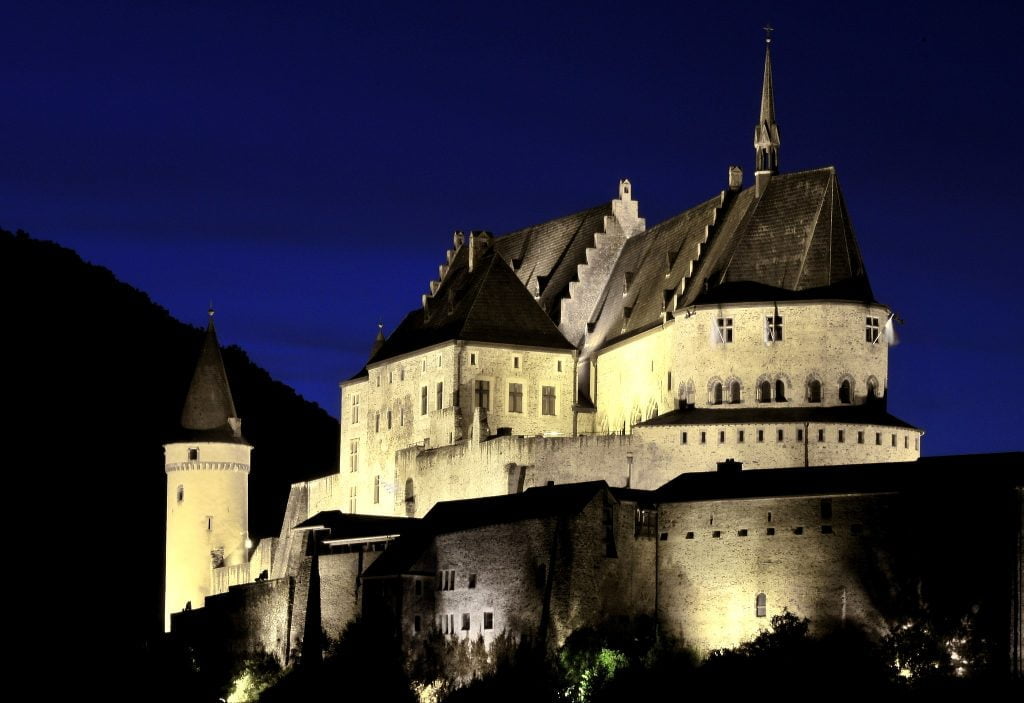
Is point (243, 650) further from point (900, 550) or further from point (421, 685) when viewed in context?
point (900, 550)

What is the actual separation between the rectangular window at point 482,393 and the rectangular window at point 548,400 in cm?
189

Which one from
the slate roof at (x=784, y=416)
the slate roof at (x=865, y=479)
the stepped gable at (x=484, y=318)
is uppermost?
the stepped gable at (x=484, y=318)

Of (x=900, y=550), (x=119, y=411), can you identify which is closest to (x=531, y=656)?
(x=900, y=550)

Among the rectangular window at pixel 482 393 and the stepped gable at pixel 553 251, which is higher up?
the stepped gable at pixel 553 251

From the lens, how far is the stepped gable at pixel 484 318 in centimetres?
8538

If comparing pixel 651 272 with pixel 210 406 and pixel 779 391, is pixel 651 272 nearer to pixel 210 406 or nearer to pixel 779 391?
pixel 779 391

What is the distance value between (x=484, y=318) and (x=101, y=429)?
3905cm

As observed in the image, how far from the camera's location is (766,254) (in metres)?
78.7

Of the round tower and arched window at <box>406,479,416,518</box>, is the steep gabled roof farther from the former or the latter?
arched window at <box>406,479,416,518</box>

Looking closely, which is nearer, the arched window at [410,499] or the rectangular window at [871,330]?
the rectangular window at [871,330]

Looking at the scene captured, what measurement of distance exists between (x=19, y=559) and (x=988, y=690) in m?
56.6

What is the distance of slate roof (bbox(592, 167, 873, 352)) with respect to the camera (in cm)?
7756

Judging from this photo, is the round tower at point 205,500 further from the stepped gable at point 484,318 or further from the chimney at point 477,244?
the chimney at point 477,244

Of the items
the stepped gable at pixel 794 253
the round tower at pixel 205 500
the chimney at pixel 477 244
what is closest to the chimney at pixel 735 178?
the stepped gable at pixel 794 253
